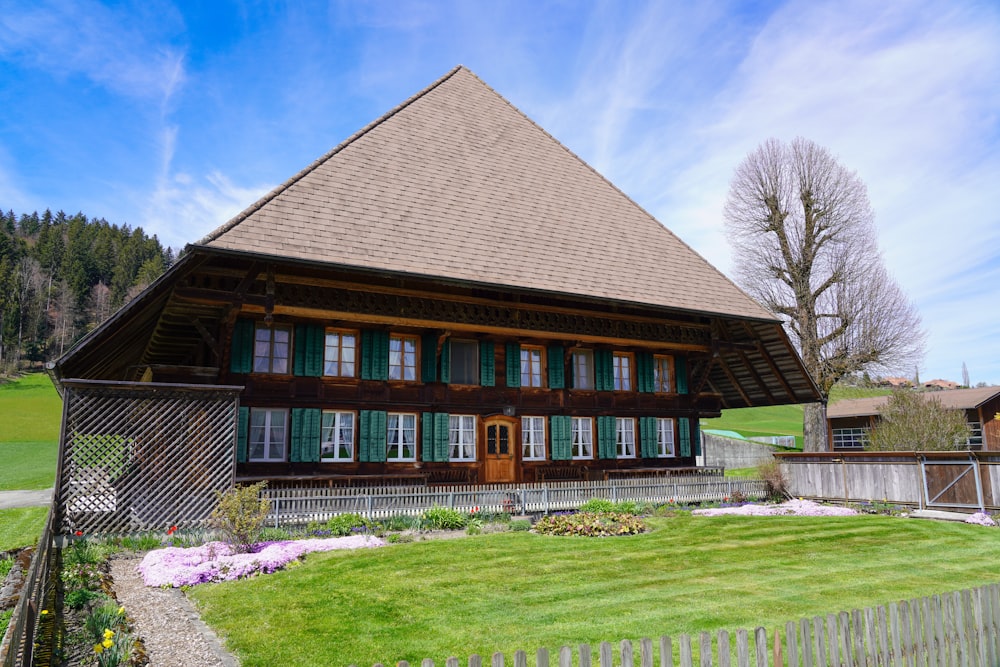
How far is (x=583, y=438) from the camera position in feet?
72.3

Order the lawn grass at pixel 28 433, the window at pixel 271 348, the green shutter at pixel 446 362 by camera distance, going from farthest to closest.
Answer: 1. the lawn grass at pixel 28 433
2. the green shutter at pixel 446 362
3. the window at pixel 271 348

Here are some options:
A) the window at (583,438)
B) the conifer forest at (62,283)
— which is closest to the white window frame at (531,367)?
the window at (583,438)

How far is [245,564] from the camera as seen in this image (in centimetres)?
1035

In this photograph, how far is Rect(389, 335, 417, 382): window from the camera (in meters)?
19.2

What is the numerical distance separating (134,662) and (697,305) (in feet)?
59.7

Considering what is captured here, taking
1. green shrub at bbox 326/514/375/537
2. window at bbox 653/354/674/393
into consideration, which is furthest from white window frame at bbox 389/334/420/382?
window at bbox 653/354/674/393

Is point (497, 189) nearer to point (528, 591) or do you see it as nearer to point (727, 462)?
point (528, 591)

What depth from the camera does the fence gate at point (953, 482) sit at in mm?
16781

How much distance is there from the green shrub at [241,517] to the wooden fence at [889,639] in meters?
7.90

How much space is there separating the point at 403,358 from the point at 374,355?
3.19 feet

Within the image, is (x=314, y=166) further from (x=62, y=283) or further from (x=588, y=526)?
(x=62, y=283)

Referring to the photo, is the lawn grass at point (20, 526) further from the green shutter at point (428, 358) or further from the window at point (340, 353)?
the green shutter at point (428, 358)

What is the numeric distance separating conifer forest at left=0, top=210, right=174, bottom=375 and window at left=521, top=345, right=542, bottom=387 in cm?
8144

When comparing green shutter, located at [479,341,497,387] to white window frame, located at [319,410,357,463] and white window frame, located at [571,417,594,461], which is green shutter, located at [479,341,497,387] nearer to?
white window frame, located at [571,417,594,461]
